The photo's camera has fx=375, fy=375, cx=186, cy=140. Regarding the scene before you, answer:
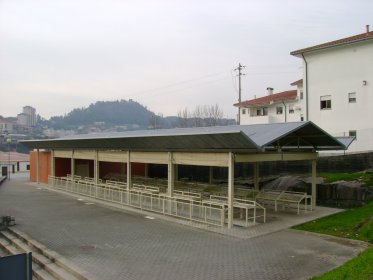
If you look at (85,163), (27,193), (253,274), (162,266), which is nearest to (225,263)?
(253,274)

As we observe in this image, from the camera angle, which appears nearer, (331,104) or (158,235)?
(158,235)

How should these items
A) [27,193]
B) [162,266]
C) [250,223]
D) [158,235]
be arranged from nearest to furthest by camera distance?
[162,266] < [158,235] < [250,223] < [27,193]

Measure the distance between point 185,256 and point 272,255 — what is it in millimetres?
2215

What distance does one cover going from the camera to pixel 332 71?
28.4 m

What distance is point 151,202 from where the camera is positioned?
52.5 feet

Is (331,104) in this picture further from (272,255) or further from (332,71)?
(272,255)

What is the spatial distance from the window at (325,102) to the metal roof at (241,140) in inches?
539

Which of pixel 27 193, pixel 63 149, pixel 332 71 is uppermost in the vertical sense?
pixel 332 71

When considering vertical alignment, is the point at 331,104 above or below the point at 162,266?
above

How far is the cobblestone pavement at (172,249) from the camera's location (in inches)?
329

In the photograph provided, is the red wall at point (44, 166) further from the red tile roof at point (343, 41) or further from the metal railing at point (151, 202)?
the red tile roof at point (343, 41)

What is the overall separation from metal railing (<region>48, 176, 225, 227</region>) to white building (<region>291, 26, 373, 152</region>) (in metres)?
15.9

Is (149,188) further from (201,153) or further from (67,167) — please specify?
(67,167)

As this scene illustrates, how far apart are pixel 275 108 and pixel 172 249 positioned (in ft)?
122
